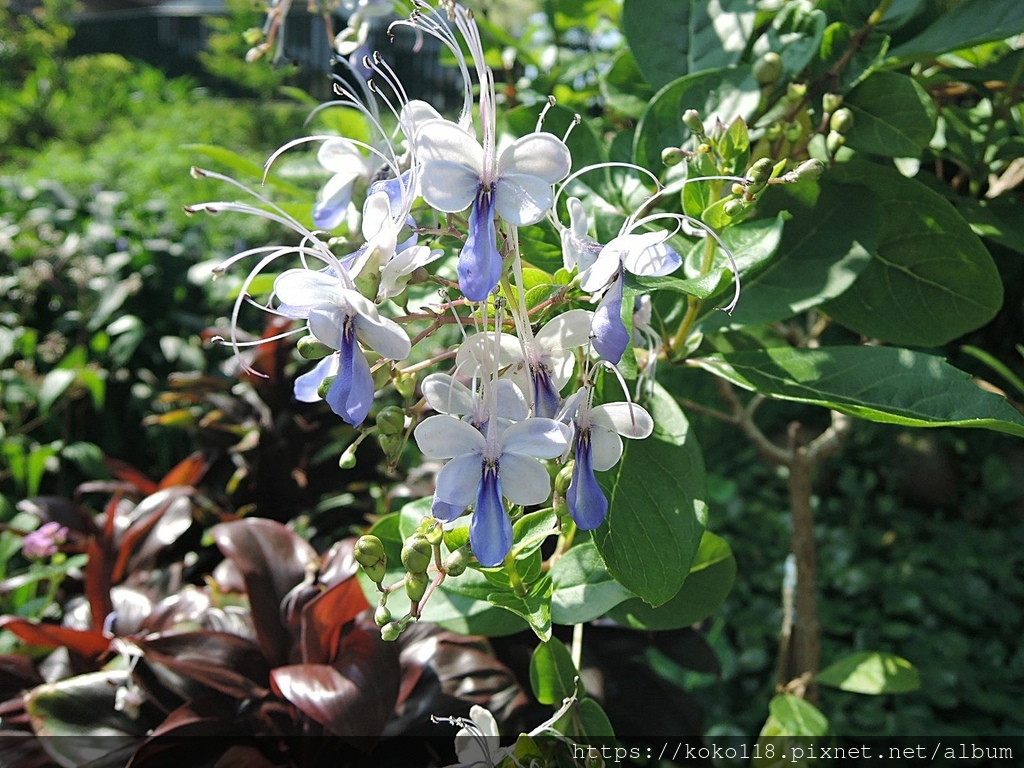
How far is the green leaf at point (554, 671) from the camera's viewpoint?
76 centimetres

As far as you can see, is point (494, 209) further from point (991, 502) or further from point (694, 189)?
point (991, 502)

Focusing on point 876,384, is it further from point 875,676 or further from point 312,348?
point 875,676

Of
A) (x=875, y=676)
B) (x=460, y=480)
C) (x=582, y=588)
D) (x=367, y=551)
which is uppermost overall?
(x=460, y=480)

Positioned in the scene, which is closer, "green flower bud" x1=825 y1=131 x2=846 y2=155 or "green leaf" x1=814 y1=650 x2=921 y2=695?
"green flower bud" x1=825 y1=131 x2=846 y2=155

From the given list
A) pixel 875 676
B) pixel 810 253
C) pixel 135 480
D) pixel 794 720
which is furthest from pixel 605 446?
pixel 135 480

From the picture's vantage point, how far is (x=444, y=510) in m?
0.51

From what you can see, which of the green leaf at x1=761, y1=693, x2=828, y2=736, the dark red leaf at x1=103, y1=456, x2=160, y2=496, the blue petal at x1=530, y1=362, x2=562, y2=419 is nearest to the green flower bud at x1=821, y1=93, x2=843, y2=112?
the blue petal at x1=530, y1=362, x2=562, y2=419

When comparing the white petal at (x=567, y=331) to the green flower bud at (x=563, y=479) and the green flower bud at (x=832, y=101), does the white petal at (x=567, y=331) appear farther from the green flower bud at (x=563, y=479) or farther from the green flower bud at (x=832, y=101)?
the green flower bud at (x=832, y=101)

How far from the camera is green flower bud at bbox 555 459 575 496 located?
1.82 ft

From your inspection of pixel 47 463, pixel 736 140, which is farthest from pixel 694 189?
pixel 47 463

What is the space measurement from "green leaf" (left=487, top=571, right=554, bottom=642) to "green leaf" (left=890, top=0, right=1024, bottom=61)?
1.98 feet

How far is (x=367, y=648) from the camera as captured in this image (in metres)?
0.97

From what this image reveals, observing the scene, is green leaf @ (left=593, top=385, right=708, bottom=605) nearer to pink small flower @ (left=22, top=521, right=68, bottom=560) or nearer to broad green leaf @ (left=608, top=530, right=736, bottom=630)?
broad green leaf @ (left=608, top=530, right=736, bottom=630)

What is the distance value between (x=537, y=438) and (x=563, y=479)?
0.08 metres
